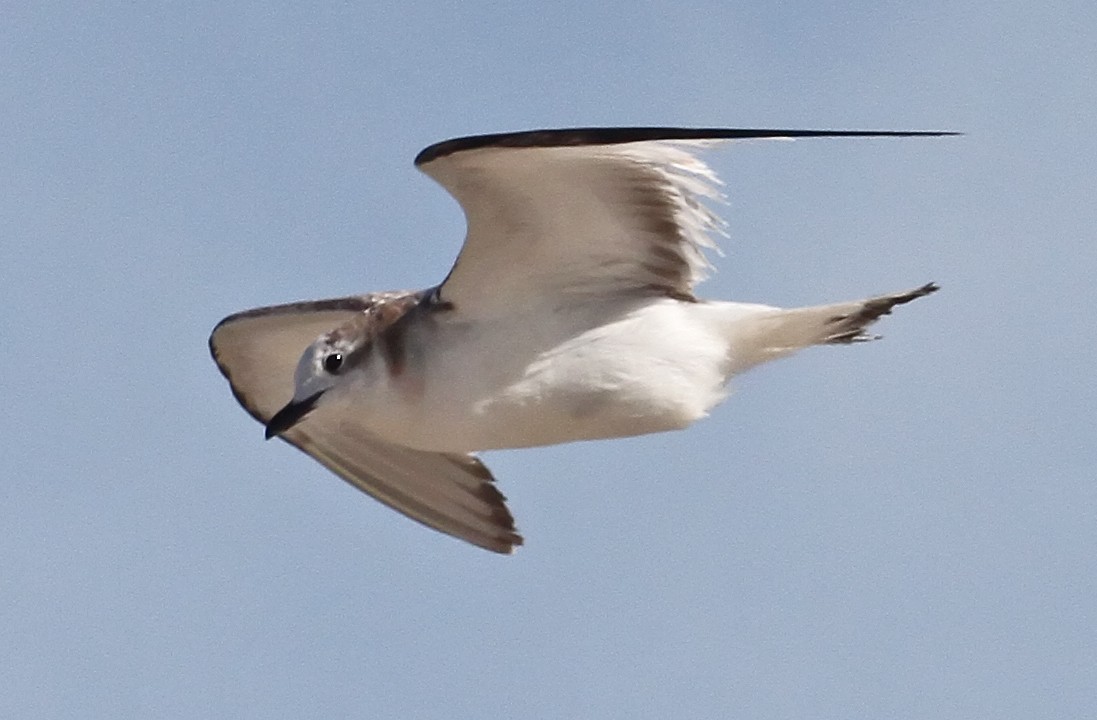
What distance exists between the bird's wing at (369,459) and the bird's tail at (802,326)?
2648mm

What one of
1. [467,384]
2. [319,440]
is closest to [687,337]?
[467,384]

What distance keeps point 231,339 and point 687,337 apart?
352 centimetres

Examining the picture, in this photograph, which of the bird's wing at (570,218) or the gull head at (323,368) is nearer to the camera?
the bird's wing at (570,218)

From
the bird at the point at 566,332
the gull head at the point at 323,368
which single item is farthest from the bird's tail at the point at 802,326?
the gull head at the point at 323,368

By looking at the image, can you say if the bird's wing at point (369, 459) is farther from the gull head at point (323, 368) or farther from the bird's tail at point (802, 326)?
the bird's tail at point (802, 326)

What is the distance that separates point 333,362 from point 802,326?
8.50ft

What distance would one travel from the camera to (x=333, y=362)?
12.0m

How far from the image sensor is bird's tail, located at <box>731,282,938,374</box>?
1169 centimetres

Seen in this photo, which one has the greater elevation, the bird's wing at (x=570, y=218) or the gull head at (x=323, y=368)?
the bird's wing at (x=570, y=218)

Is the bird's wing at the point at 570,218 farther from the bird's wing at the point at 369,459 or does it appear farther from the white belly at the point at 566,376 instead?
the bird's wing at the point at 369,459

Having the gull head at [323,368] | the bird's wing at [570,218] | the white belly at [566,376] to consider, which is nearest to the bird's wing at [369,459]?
the gull head at [323,368]

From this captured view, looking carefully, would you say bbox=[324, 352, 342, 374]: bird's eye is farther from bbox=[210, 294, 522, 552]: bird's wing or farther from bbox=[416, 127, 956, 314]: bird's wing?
bbox=[210, 294, 522, 552]: bird's wing

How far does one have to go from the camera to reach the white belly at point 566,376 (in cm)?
1162

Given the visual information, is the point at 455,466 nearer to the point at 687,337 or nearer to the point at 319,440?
the point at 319,440
